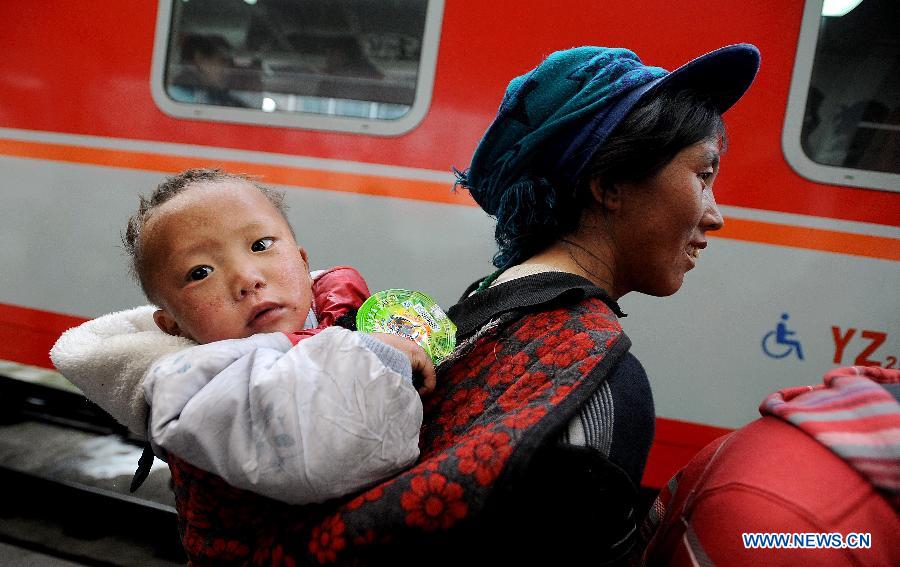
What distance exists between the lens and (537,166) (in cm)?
117

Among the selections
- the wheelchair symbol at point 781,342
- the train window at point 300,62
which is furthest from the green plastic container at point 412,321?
the wheelchair symbol at point 781,342

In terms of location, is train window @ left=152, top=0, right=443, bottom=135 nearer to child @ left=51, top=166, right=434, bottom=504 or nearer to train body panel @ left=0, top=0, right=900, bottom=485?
train body panel @ left=0, top=0, right=900, bottom=485

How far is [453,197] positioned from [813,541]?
207 cm

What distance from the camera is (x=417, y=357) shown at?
3.08ft

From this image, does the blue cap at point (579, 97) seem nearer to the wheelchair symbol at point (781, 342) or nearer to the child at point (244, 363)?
the child at point (244, 363)

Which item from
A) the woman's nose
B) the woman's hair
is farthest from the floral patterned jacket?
the woman's nose

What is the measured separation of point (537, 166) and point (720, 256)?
5.22 feet

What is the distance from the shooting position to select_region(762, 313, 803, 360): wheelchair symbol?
2.39m

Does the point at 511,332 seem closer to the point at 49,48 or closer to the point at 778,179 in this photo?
the point at 778,179

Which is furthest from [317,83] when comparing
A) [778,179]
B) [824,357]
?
[824,357]

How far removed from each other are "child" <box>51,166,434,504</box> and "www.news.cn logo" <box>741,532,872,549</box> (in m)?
0.44

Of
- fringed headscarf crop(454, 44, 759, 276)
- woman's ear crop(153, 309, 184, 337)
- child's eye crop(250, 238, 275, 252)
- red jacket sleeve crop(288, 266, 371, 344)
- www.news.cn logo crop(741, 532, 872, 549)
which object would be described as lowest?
woman's ear crop(153, 309, 184, 337)

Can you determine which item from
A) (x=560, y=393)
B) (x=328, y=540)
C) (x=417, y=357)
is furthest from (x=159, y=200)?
(x=560, y=393)

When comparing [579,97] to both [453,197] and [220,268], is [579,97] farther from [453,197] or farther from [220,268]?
[453,197]
